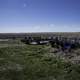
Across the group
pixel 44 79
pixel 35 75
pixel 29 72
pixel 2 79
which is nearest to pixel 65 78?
pixel 44 79

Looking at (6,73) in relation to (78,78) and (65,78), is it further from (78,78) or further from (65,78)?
(78,78)

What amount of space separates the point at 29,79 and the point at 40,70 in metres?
2.99

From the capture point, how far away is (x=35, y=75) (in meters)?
13.9

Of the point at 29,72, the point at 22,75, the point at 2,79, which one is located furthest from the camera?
the point at 29,72

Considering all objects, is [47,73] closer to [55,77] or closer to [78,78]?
[55,77]

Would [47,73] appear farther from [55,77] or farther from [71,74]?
[71,74]

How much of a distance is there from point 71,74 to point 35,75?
139 inches

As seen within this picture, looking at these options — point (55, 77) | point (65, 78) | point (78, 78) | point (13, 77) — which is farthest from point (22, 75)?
point (78, 78)

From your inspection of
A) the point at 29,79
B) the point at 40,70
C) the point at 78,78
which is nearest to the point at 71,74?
the point at 78,78

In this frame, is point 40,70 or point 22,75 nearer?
point 22,75

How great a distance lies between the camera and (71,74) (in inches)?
562

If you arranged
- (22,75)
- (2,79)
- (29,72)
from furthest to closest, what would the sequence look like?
(29,72) < (22,75) < (2,79)

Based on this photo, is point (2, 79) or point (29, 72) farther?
point (29, 72)

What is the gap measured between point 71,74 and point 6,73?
6346 mm
